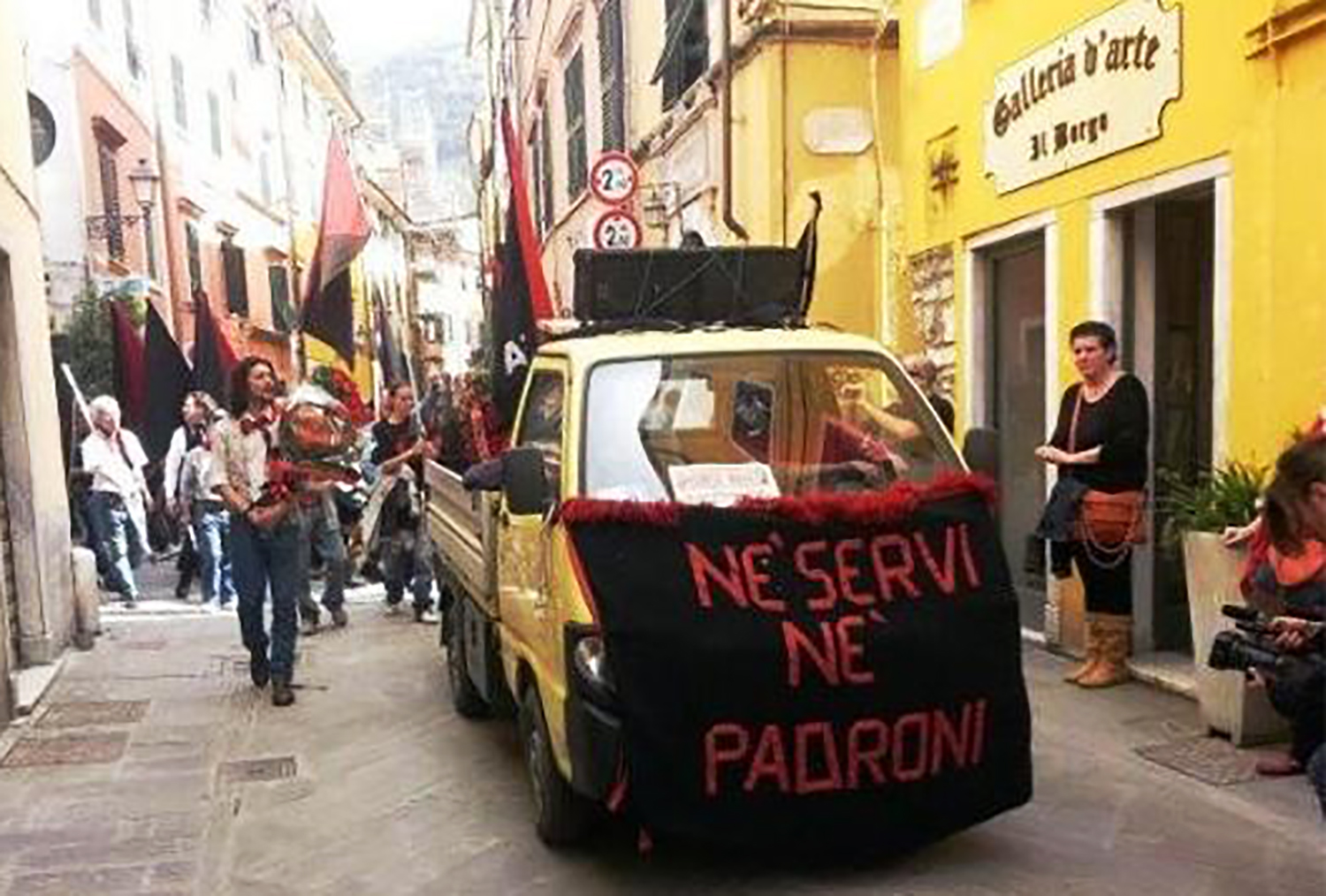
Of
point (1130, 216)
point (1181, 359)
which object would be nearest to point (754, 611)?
point (1130, 216)

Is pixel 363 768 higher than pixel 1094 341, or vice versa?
pixel 1094 341

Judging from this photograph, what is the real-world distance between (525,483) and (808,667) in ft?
3.81

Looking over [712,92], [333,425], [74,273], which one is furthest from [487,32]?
[333,425]

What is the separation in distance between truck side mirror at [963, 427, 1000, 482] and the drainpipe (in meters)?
7.60

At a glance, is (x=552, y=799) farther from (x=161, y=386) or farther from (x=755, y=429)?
(x=161, y=386)

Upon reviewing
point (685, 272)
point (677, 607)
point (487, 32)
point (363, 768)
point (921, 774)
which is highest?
point (487, 32)

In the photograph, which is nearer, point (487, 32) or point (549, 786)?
point (549, 786)

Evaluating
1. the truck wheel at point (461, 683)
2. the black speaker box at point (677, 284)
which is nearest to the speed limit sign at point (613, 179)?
the black speaker box at point (677, 284)

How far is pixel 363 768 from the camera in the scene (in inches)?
235

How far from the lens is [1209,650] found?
5590 millimetres

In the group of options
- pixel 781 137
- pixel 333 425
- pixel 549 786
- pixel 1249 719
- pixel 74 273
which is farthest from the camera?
pixel 74 273

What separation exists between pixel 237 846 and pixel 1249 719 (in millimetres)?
4148

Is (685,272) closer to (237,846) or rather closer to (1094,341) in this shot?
(1094,341)

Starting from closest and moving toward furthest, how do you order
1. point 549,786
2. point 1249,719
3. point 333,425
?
point 549,786 < point 1249,719 < point 333,425
